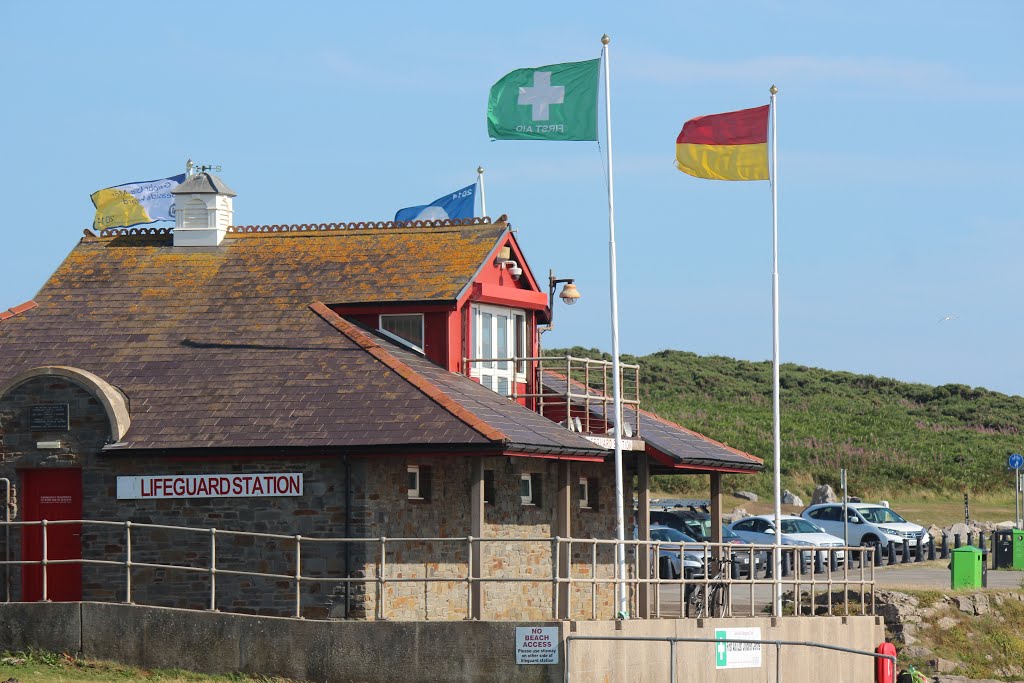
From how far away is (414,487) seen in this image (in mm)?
27016

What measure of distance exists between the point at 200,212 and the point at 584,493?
353 inches

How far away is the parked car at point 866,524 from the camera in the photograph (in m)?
47.3

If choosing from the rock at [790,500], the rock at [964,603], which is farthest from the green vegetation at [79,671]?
the rock at [790,500]

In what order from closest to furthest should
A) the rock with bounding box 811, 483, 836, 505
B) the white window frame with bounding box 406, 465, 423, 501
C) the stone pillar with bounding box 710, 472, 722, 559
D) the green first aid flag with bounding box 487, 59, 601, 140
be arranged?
the white window frame with bounding box 406, 465, 423, 501 → the green first aid flag with bounding box 487, 59, 601, 140 → the stone pillar with bounding box 710, 472, 722, 559 → the rock with bounding box 811, 483, 836, 505

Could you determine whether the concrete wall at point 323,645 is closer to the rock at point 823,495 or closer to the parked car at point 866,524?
the parked car at point 866,524

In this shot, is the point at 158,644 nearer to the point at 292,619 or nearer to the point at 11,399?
the point at 292,619

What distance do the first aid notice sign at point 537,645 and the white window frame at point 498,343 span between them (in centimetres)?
799

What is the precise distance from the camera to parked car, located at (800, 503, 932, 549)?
47312 mm

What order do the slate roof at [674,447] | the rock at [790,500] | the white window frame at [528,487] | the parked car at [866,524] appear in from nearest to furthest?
1. the white window frame at [528,487]
2. the slate roof at [674,447]
3. the parked car at [866,524]
4. the rock at [790,500]

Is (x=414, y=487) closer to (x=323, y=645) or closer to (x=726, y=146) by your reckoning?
(x=323, y=645)

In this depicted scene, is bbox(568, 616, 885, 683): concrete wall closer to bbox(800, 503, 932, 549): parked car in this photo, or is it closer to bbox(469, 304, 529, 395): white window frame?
bbox(469, 304, 529, 395): white window frame

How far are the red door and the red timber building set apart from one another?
4cm

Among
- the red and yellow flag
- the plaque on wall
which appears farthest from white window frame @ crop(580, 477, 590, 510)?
the plaque on wall

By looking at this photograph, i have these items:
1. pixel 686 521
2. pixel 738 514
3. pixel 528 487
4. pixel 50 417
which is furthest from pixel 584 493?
pixel 738 514
